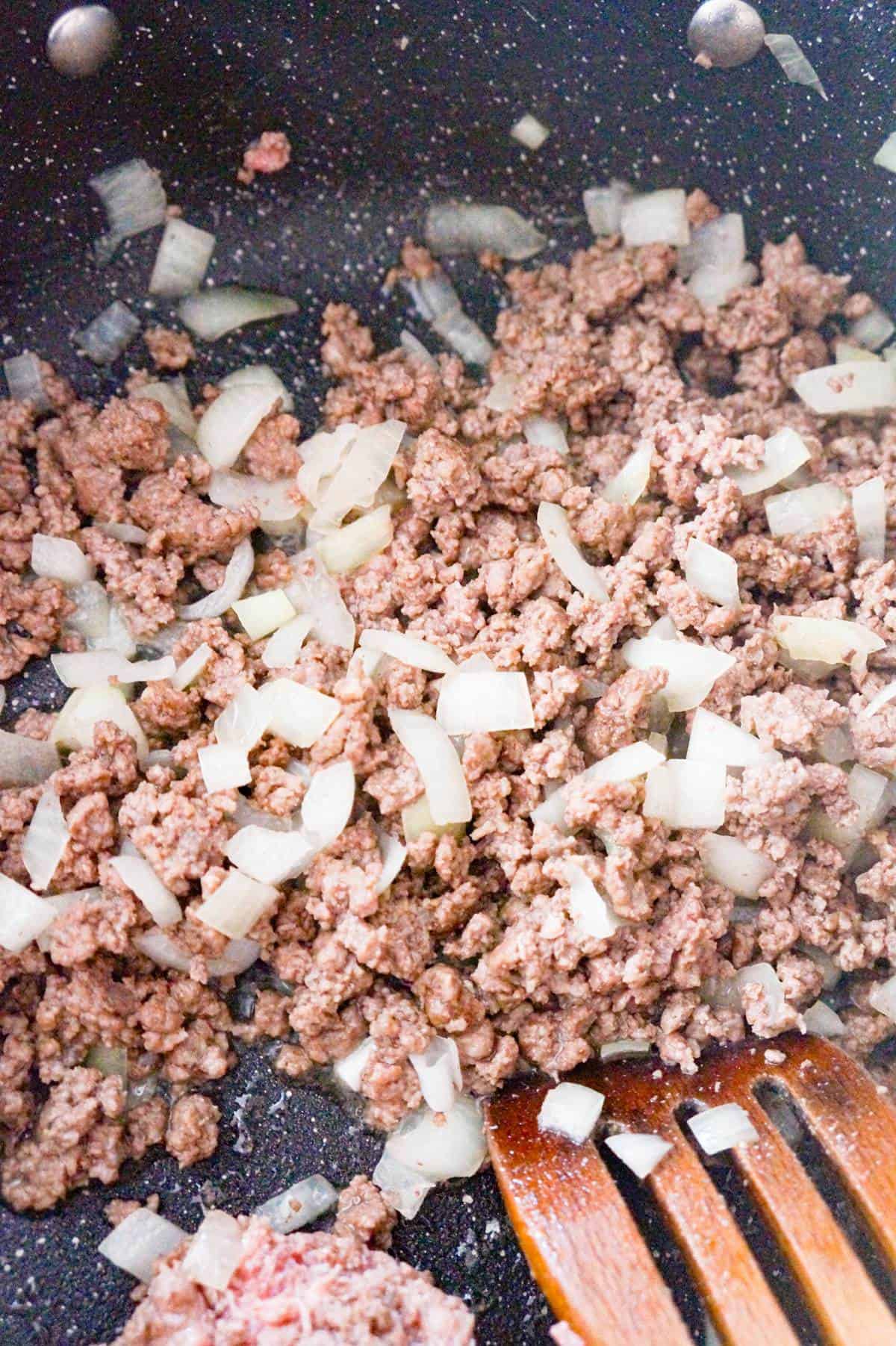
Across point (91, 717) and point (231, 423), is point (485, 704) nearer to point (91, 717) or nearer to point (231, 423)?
point (91, 717)

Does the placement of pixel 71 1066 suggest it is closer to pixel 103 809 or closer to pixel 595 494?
pixel 103 809

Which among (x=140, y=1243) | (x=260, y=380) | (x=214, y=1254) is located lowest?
(x=140, y=1243)

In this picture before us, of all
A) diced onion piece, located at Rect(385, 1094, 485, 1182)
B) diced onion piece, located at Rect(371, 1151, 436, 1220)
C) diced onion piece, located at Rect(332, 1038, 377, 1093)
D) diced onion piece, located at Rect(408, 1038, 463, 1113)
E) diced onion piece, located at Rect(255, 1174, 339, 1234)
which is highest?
diced onion piece, located at Rect(408, 1038, 463, 1113)

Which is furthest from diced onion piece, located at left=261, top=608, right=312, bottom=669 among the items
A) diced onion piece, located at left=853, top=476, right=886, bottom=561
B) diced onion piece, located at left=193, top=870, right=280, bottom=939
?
diced onion piece, located at left=853, top=476, right=886, bottom=561

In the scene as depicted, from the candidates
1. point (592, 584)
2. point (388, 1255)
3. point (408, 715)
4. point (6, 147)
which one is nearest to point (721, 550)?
point (592, 584)

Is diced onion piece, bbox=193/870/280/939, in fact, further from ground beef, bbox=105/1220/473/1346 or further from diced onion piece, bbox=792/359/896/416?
diced onion piece, bbox=792/359/896/416

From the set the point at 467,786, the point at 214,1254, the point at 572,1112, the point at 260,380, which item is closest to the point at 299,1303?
the point at 214,1254
